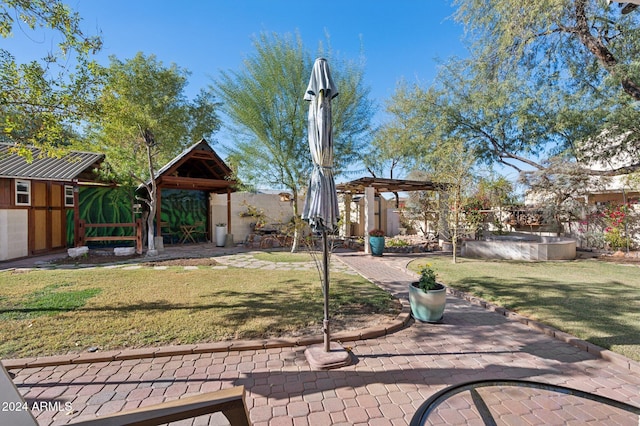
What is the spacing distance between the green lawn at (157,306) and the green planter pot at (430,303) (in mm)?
447

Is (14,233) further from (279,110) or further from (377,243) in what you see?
(377,243)

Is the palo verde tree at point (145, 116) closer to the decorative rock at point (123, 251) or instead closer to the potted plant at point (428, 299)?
the decorative rock at point (123, 251)

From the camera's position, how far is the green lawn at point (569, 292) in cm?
388

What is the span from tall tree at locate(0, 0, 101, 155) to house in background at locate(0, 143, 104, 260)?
4.72m

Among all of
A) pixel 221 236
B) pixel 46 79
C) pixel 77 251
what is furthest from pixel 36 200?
pixel 46 79

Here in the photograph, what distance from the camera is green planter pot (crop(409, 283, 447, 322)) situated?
428cm

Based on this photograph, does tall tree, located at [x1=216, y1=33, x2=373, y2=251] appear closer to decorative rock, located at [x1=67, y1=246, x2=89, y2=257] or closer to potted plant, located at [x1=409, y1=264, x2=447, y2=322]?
decorative rock, located at [x1=67, y1=246, x2=89, y2=257]

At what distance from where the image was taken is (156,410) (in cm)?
147

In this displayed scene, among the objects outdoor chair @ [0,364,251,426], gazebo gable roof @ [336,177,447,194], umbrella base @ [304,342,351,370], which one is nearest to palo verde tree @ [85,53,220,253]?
gazebo gable roof @ [336,177,447,194]

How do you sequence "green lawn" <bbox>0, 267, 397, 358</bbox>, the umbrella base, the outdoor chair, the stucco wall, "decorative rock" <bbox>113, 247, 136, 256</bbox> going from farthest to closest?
"decorative rock" <bbox>113, 247, 136, 256</bbox> → the stucco wall → "green lawn" <bbox>0, 267, 397, 358</bbox> → the umbrella base → the outdoor chair

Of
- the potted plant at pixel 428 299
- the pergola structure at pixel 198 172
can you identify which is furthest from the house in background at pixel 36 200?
the potted plant at pixel 428 299

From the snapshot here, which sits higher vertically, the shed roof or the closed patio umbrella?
the shed roof

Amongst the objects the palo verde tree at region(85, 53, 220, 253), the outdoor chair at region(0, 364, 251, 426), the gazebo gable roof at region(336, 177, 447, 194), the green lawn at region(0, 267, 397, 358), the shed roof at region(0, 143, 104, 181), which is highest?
the palo verde tree at region(85, 53, 220, 253)

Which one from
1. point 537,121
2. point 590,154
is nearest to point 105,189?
point 537,121
